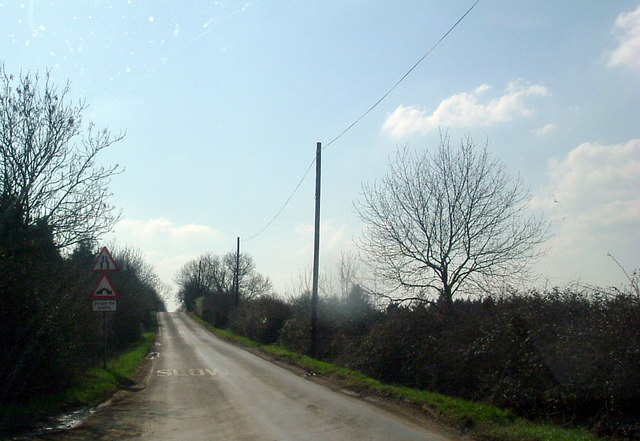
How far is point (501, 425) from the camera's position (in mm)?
9875

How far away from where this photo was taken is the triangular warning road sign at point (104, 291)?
16453 mm

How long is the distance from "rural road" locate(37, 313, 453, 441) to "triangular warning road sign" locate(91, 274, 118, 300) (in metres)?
2.78

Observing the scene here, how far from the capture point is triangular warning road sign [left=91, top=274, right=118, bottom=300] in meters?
16.5

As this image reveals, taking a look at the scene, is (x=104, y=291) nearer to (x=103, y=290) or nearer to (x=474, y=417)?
(x=103, y=290)

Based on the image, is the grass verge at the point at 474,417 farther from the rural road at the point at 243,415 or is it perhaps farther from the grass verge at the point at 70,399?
the grass verge at the point at 70,399

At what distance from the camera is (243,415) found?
35.7 feet

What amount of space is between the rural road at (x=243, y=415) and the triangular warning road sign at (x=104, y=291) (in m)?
2.78

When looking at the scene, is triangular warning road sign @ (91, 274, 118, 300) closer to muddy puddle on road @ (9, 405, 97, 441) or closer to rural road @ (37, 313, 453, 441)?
rural road @ (37, 313, 453, 441)

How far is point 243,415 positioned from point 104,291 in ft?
24.4

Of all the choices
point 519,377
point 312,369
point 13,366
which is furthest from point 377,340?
point 13,366

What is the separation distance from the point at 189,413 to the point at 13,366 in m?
3.44

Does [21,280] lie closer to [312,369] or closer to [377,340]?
[377,340]

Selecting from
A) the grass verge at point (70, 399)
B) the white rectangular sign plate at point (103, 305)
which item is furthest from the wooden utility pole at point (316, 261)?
the white rectangular sign plate at point (103, 305)

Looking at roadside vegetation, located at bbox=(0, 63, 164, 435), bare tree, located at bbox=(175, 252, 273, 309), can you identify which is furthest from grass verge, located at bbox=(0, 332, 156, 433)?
bare tree, located at bbox=(175, 252, 273, 309)
